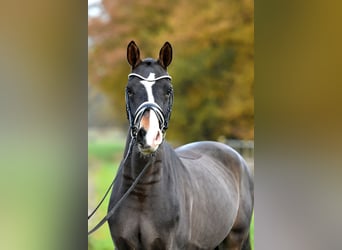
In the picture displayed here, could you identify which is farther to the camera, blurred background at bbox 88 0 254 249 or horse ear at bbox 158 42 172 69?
blurred background at bbox 88 0 254 249

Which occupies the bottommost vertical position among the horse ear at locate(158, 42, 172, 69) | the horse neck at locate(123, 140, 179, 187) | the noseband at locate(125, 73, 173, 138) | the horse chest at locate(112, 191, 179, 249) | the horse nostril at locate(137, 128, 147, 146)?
the horse chest at locate(112, 191, 179, 249)

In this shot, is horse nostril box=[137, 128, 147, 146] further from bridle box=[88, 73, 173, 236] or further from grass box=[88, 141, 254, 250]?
grass box=[88, 141, 254, 250]

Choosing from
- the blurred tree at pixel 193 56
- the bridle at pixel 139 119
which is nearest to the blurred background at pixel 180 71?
the blurred tree at pixel 193 56

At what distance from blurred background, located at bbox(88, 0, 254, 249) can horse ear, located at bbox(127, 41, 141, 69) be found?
9 cm

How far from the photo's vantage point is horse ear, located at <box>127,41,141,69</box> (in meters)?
1.89

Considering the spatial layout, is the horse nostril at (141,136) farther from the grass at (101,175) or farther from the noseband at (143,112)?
the grass at (101,175)

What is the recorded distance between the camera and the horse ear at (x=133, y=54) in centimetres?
189

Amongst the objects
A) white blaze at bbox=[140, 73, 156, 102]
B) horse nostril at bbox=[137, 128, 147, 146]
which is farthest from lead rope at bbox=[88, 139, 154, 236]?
white blaze at bbox=[140, 73, 156, 102]

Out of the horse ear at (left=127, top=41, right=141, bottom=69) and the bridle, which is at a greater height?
the horse ear at (left=127, top=41, right=141, bottom=69)
